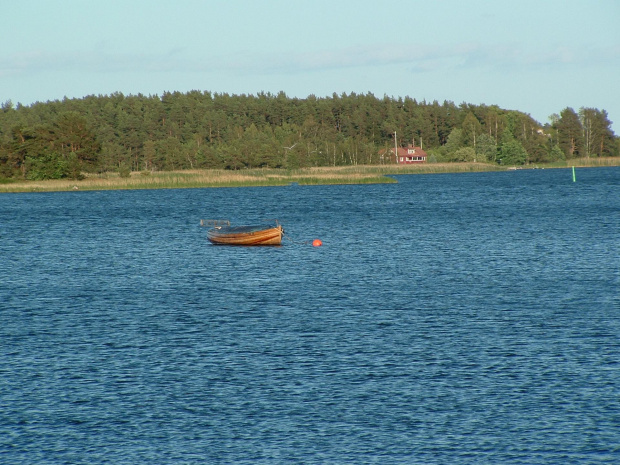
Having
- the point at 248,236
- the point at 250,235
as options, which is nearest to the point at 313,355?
the point at 250,235

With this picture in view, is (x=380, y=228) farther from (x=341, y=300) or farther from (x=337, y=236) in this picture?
(x=341, y=300)

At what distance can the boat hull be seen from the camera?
214 feet

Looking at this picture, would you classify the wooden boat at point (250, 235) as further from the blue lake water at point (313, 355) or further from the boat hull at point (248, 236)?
the blue lake water at point (313, 355)

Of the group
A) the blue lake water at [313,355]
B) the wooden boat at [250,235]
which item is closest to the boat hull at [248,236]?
the wooden boat at [250,235]

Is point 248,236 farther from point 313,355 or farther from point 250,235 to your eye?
point 313,355

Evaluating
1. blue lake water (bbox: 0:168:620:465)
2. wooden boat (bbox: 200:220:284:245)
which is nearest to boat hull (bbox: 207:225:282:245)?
wooden boat (bbox: 200:220:284:245)

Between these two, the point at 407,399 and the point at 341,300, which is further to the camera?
the point at 341,300

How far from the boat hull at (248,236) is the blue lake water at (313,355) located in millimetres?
1593

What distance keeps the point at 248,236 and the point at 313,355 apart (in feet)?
124

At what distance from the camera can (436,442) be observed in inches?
802

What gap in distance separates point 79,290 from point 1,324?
964cm

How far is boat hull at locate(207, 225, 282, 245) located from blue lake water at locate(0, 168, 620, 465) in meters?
1.59

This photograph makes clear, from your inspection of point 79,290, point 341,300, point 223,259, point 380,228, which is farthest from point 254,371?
point 380,228

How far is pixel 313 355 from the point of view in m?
28.7
